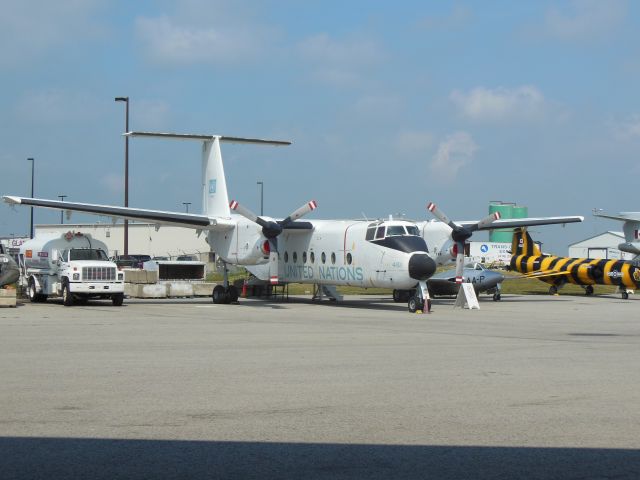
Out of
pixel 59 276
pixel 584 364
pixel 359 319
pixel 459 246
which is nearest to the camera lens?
pixel 584 364

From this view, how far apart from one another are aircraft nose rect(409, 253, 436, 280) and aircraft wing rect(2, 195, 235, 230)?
844cm

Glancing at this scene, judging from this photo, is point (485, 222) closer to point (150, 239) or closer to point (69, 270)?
point (69, 270)

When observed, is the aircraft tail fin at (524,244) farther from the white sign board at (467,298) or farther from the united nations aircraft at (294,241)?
the united nations aircraft at (294,241)

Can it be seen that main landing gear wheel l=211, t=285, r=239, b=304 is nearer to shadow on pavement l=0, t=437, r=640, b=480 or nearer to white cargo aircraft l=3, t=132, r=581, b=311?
white cargo aircraft l=3, t=132, r=581, b=311

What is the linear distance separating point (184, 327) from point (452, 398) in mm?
12042

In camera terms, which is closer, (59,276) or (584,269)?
(59,276)

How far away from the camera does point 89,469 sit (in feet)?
21.3

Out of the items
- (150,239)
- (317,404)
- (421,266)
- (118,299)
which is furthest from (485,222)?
(150,239)

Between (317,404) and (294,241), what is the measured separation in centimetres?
2484

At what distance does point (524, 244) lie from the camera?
44.9m

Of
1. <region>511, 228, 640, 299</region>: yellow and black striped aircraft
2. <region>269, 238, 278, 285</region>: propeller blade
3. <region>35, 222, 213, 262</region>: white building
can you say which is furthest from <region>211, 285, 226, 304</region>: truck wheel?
<region>35, 222, 213, 262</region>: white building

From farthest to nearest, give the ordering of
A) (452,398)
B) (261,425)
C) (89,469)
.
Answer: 1. (452,398)
2. (261,425)
3. (89,469)

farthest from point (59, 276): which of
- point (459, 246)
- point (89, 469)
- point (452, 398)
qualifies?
point (89, 469)

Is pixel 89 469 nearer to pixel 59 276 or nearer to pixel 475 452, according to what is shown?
pixel 475 452
